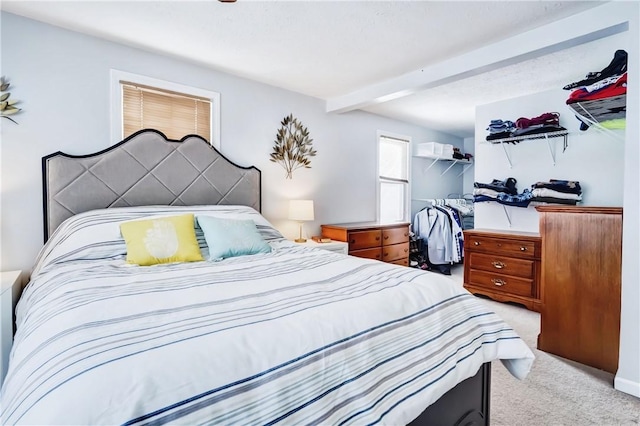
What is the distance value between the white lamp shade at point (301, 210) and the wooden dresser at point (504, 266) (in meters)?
1.86

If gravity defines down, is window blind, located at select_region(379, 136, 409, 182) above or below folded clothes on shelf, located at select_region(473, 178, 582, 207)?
above

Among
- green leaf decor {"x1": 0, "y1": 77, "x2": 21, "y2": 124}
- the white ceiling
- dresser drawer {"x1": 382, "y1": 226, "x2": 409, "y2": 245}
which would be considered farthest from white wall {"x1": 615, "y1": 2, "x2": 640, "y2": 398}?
green leaf decor {"x1": 0, "y1": 77, "x2": 21, "y2": 124}

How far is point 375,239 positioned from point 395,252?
1.56ft

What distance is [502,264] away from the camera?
3.45 meters

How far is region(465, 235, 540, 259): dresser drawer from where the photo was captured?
10.7 feet

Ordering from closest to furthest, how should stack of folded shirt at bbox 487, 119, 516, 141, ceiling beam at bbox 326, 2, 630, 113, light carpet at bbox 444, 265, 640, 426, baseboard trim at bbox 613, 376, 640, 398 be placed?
light carpet at bbox 444, 265, 640, 426
baseboard trim at bbox 613, 376, 640, 398
ceiling beam at bbox 326, 2, 630, 113
stack of folded shirt at bbox 487, 119, 516, 141

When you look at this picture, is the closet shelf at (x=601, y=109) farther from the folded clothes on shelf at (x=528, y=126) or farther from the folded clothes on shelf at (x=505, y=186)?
the folded clothes on shelf at (x=505, y=186)

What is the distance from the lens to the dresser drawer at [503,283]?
3.28 meters

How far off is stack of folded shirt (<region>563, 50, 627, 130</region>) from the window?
106 inches

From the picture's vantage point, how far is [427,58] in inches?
112

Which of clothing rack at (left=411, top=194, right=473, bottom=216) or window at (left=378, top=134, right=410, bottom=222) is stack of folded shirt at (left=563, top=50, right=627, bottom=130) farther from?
clothing rack at (left=411, top=194, right=473, bottom=216)

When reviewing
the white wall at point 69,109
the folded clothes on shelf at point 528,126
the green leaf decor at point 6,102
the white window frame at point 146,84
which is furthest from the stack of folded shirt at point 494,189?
the green leaf decor at point 6,102

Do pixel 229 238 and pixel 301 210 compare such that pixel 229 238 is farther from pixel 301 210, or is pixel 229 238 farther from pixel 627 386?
pixel 627 386

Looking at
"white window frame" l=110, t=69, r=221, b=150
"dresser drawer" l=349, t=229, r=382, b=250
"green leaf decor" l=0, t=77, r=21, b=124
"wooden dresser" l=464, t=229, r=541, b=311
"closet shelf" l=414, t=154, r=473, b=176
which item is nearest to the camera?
"green leaf decor" l=0, t=77, r=21, b=124
